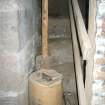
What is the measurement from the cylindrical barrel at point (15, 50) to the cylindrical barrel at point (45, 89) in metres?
0.08

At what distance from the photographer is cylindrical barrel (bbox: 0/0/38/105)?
6.23 ft

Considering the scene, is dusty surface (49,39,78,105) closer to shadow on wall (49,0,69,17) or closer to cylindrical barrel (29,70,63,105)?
cylindrical barrel (29,70,63,105)

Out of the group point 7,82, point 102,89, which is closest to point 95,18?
point 102,89

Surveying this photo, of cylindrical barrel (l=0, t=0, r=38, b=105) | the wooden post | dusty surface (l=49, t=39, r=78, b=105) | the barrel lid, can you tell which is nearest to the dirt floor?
dusty surface (l=49, t=39, r=78, b=105)

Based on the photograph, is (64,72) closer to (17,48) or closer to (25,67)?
(25,67)

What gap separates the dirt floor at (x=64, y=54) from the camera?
2482mm

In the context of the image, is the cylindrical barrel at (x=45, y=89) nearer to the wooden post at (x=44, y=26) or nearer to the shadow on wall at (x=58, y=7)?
the wooden post at (x=44, y=26)

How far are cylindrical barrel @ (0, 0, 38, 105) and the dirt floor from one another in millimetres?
470

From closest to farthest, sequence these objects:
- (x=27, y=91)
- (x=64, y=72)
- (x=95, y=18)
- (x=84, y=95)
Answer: (x=95, y=18) → (x=84, y=95) → (x=27, y=91) → (x=64, y=72)

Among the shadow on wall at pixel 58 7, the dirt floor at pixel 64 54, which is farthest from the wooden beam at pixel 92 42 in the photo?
the shadow on wall at pixel 58 7

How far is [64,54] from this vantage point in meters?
2.75

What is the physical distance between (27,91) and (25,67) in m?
0.24

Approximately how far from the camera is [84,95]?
1858 mm

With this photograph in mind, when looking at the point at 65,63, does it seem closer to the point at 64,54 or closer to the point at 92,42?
the point at 64,54
